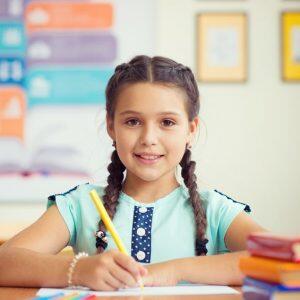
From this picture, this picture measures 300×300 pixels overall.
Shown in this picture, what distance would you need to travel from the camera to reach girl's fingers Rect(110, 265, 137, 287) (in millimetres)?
1107

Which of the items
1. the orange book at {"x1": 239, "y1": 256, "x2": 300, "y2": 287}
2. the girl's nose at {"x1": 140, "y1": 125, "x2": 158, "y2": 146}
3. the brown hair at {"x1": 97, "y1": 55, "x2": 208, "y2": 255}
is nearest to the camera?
the orange book at {"x1": 239, "y1": 256, "x2": 300, "y2": 287}

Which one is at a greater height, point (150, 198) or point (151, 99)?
point (151, 99)

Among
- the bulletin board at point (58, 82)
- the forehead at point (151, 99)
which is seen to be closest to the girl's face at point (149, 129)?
the forehead at point (151, 99)

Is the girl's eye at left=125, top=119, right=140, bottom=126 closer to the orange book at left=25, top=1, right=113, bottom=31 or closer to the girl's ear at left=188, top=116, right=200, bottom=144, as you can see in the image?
the girl's ear at left=188, top=116, right=200, bottom=144

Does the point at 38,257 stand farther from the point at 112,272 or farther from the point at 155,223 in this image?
the point at 155,223

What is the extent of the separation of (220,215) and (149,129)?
11.3 inches

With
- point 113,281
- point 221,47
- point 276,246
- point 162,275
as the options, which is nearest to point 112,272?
point 113,281

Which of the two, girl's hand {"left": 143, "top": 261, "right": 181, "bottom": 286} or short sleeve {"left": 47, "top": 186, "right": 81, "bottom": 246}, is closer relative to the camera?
girl's hand {"left": 143, "top": 261, "right": 181, "bottom": 286}

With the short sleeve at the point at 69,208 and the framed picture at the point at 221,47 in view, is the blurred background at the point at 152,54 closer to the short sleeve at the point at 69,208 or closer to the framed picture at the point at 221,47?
the framed picture at the point at 221,47

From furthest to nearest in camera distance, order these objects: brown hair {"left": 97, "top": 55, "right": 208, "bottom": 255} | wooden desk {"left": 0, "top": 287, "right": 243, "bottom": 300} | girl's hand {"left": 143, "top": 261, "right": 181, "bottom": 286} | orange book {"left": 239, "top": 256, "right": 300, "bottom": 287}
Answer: brown hair {"left": 97, "top": 55, "right": 208, "bottom": 255} < girl's hand {"left": 143, "top": 261, "right": 181, "bottom": 286} < wooden desk {"left": 0, "top": 287, "right": 243, "bottom": 300} < orange book {"left": 239, "top": 256, "right": 300, "bottom": 287}

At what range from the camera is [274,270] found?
813 mm

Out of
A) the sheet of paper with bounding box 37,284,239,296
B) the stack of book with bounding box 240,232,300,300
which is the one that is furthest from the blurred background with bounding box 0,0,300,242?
the stack of book with bounding box 240,232,300,300

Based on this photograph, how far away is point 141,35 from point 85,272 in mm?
2449

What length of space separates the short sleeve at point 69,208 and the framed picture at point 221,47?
1.96 m
